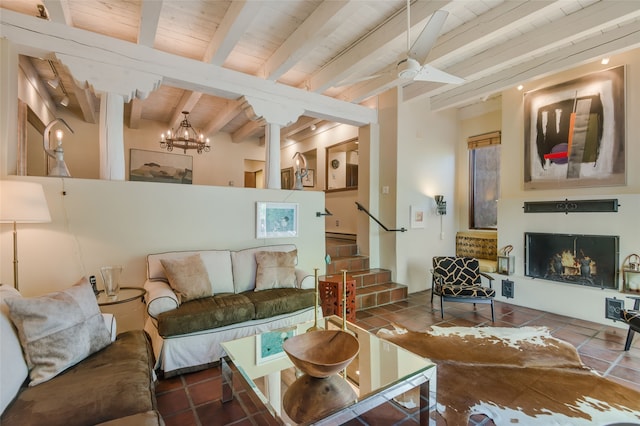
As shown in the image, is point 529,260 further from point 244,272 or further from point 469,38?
point 244,272

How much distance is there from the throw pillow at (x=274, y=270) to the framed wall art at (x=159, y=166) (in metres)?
4.05

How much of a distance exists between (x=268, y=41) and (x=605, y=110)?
4380mm

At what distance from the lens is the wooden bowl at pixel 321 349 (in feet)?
5.17

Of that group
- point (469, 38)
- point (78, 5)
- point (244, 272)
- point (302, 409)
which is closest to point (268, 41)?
point (78, 5)

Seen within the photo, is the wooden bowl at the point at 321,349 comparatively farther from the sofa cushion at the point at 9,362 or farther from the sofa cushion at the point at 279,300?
the sofa cushion at the point at 9,362

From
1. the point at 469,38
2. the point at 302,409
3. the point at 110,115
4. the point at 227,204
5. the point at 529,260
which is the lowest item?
the point at 302,409

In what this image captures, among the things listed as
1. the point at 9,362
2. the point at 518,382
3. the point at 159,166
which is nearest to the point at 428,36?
the point at 518,382

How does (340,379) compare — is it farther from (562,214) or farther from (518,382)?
(562,214)

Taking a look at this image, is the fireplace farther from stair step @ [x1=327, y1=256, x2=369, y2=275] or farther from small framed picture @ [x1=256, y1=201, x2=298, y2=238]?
small framed picture @ [x1=256, y1=201, x2=298, y2=238]

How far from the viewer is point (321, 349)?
1.79m

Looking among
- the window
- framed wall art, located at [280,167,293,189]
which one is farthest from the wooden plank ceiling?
framed wall art, located at [280,167,293,189]

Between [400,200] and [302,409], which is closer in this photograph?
[302,409]

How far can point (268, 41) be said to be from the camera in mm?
3373

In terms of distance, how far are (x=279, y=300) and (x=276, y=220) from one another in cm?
132
